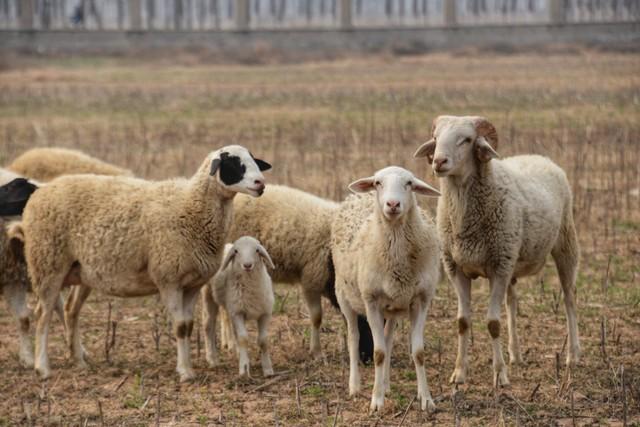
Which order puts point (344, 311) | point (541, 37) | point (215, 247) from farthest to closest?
point (541, 37)
point (215, 247)
point (344, 311)

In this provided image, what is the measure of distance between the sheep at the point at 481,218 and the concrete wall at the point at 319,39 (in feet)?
117

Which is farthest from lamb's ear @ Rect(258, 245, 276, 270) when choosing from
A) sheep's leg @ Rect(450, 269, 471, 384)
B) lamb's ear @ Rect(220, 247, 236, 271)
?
sheep's leg @ Rect(450, 269, 471, 384)

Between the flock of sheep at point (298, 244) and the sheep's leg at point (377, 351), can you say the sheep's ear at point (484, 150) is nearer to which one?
the flock of sheep at point (298, 244)

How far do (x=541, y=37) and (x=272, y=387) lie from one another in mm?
38371

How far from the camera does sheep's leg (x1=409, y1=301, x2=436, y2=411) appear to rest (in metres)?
8.50

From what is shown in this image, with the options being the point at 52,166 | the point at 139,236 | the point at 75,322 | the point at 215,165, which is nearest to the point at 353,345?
the point at 215,165

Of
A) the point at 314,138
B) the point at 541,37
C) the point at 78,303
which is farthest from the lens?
the point at 541,37

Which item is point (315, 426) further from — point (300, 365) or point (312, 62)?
point (312, 62)

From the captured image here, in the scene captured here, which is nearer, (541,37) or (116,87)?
(116,87)

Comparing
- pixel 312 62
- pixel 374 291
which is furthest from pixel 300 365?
pixel 312 62

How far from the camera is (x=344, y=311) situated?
919 centimetres

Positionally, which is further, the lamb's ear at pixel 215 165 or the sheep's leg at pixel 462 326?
the lamb's ear at pixel 215 165

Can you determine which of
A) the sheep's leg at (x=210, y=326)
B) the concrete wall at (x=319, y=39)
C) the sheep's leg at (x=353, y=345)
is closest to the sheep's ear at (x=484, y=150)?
the sheep's leg at (x=353, y=345)

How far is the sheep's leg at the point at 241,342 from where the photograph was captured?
9.59 m
